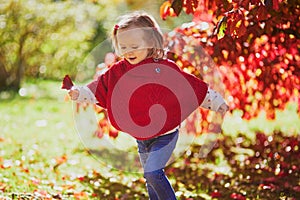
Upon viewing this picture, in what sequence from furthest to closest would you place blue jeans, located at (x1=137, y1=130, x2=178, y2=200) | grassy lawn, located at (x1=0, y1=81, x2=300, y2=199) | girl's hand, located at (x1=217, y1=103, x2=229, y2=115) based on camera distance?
grassy lawn, located at (x1=0, y1=81, x2=300, y2=199), girl's hand, located at (x1=217, y1=103, x2=229, y2=115), blue jeans, located at (x1=137, y1=130, x2=178, y2=200)

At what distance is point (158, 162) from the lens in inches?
123

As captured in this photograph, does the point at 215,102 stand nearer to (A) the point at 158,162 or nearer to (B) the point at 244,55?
(A) the point at 158,162

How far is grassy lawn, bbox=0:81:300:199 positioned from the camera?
4.39 metres

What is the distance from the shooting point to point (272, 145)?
5566 mm

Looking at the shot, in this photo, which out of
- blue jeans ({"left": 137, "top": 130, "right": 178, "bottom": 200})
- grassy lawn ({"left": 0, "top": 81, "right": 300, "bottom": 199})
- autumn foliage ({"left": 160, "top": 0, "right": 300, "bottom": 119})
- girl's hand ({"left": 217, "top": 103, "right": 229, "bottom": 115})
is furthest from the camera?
grassy lawn ({"left": 0, "top": 81, "right": 300, "bottom": 199})

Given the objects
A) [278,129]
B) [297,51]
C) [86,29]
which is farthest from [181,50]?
[86,29]

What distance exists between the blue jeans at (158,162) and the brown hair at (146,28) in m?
0.48

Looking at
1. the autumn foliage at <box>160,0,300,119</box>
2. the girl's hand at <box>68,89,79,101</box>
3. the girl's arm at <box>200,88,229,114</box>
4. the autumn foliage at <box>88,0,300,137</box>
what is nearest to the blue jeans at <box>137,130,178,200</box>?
the girl's arm at <box>200,88,229,114</box>

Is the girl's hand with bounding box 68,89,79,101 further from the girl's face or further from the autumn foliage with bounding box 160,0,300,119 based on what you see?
the autumn foliage with bounding box 160,0,300,119

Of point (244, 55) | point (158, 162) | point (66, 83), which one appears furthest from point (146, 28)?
point (244, 55)

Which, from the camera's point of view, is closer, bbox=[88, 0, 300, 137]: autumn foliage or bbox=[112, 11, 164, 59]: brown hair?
bbox=[112, 11, 164, 59]: brown hair

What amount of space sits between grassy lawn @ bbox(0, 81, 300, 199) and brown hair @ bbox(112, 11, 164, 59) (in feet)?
4.61

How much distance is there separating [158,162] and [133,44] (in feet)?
2.17

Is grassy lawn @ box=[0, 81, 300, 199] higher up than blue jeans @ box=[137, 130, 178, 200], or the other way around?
blue jeans @ box=[137, 130, 178, 200]
